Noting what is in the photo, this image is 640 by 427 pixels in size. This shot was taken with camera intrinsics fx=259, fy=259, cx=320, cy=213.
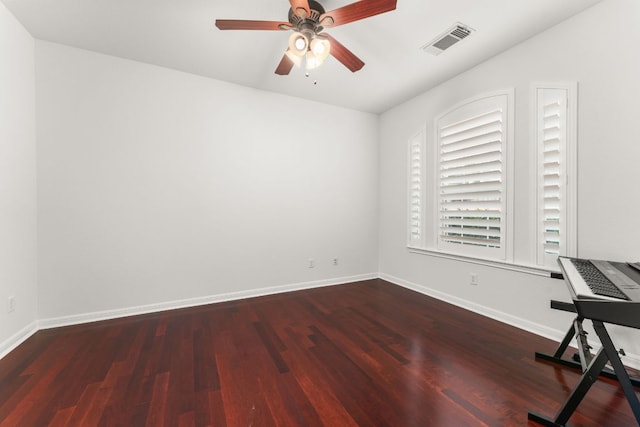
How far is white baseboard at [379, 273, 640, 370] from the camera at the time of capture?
2.00 meters

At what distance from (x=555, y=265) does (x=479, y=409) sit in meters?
1.65

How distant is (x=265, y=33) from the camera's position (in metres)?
2.45

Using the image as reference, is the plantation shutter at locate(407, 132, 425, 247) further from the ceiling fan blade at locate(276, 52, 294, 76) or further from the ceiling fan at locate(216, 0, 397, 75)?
the ceiling fan blade at locate(276, 52, 294, 76)

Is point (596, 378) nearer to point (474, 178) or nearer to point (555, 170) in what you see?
point (555, 170)

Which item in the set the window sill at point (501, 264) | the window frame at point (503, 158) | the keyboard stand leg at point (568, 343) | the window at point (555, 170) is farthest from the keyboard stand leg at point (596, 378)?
the window frame at point (503, 158)

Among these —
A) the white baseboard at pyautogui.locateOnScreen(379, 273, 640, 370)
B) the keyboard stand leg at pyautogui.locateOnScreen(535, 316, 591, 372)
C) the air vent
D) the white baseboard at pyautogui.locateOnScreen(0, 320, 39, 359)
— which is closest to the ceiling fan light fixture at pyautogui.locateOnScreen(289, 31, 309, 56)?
the air vent

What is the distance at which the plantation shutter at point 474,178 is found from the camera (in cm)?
280

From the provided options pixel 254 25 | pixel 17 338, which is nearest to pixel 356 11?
pixel 254 25

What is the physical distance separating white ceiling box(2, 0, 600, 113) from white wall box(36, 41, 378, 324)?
310 millimetres

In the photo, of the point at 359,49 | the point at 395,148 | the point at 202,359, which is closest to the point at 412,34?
the point at 359,49

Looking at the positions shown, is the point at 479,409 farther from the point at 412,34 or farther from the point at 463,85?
the point at 463,85

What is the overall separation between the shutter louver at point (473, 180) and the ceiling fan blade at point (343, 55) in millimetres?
1635

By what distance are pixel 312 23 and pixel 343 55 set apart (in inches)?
16.0

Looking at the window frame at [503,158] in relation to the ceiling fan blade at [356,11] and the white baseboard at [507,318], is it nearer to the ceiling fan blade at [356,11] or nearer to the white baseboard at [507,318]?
the white baseboard at [507,318]
